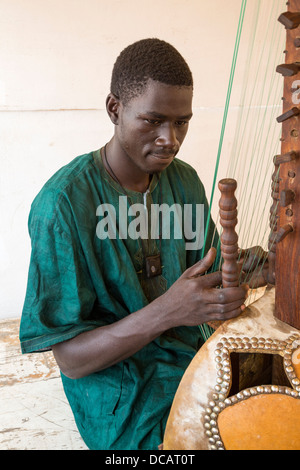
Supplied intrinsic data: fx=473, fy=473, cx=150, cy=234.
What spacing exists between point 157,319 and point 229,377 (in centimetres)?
28

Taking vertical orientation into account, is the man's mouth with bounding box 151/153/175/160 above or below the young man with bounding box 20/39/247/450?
above

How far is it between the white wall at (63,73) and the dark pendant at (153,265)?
63.6 inches

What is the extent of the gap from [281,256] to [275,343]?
0.21 meters

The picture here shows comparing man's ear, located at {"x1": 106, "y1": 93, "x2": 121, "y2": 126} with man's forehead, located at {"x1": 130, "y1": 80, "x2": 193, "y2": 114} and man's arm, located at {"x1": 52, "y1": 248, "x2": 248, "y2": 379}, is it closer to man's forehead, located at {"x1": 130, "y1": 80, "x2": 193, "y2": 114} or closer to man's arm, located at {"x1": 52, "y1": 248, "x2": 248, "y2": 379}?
man's forehead, located at {"x1": 130, "y1": 80, "x2": 193, "y2": 114}

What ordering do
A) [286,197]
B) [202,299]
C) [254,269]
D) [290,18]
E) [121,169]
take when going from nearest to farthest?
[290,18], [286,197], [202,299], [254,269], [121,169]

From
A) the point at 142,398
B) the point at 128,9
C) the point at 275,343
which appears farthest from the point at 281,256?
the point at 128,9

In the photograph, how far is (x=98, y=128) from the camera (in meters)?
3.05

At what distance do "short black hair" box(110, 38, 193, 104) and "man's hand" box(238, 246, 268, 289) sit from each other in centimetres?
54

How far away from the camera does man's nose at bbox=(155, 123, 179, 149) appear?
138 centimetres

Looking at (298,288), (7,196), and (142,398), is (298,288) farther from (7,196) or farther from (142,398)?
(7,196)

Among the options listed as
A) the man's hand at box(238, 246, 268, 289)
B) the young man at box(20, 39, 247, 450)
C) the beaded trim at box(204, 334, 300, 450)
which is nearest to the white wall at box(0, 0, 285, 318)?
the young man at box(20, 39, 247, 450)

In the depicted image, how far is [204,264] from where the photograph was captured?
3.97 ft

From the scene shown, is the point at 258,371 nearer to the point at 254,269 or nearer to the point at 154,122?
the point at 254,269

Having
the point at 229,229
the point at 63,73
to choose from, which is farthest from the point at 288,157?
the point at 63,73
